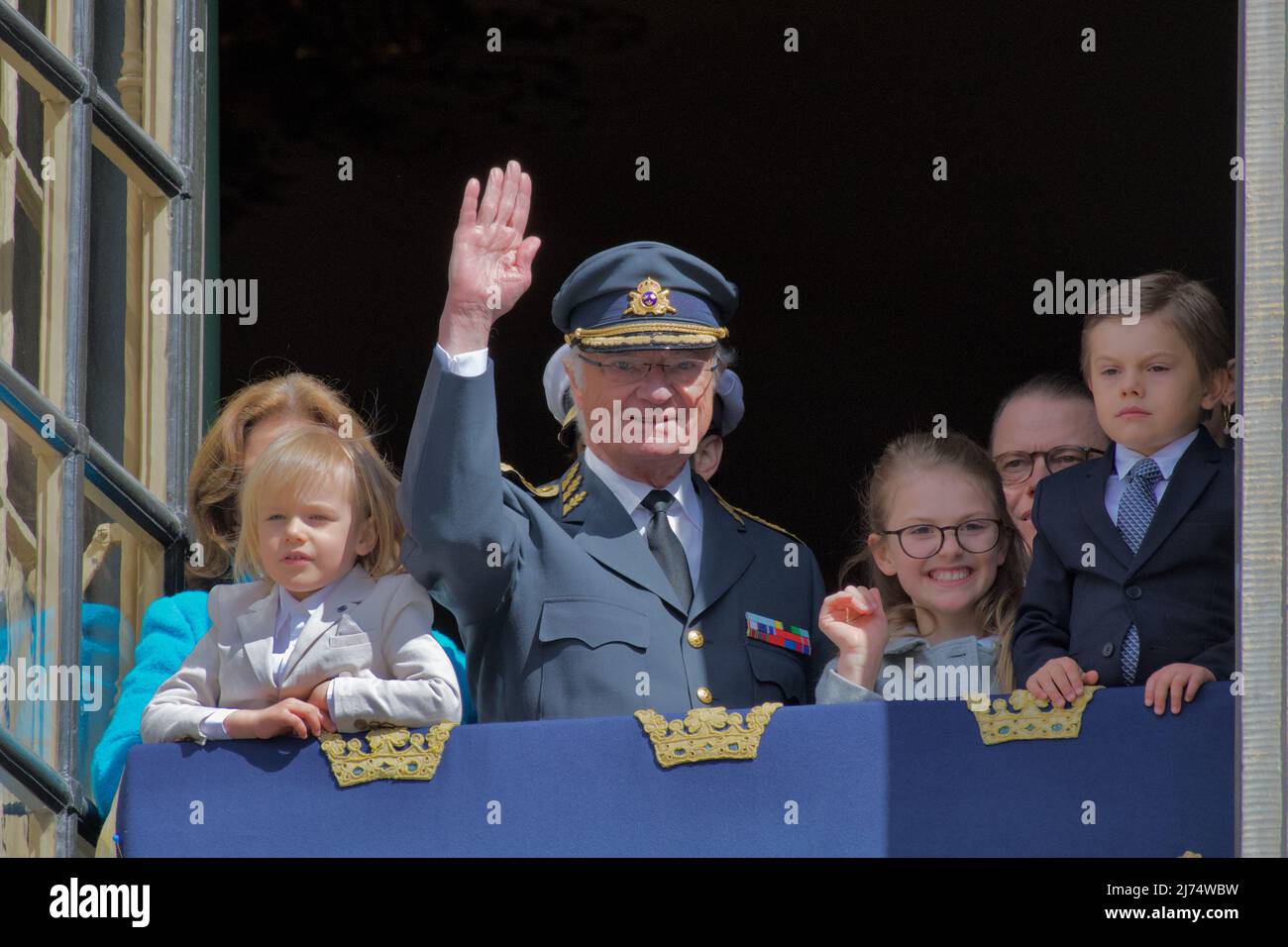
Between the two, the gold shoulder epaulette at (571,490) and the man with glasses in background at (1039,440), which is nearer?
the gold shoulder epaulette at (571,490)

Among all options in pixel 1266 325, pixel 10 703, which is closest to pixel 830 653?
pixel 1266 325

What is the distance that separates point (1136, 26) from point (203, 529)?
2.88m

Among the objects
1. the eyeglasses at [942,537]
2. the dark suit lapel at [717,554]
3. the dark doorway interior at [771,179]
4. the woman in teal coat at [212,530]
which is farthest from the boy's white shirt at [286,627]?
the dark doorway interior at [771,179]

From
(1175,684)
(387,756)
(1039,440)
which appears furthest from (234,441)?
(1175,684)

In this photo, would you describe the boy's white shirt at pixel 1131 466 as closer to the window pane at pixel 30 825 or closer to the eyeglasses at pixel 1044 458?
the eyeglasses at pixel 1044 458

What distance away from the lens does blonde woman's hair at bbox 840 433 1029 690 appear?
4.62 m

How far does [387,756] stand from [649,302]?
1076 millimetres

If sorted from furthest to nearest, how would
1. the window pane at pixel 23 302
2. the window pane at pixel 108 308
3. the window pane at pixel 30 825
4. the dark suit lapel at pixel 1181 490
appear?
the window pane at pixel 108 308 → the window pane at pixel 23 302 → the window pane at pixel 30 825 → the dark suit lapel at pixel 1181 490

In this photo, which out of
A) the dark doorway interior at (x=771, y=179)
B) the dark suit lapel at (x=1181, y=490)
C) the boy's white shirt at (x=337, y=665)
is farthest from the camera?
the dark doorway interior at (x=771, y=179)

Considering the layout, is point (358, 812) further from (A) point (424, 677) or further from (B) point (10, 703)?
(B) point (10, 703)

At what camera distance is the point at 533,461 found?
21.7 feet

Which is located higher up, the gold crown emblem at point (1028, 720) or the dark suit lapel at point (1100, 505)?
the dark suit lapel at point (1100, 505)

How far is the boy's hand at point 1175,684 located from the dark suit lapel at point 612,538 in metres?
0.92

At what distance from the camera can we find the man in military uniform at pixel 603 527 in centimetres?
393
